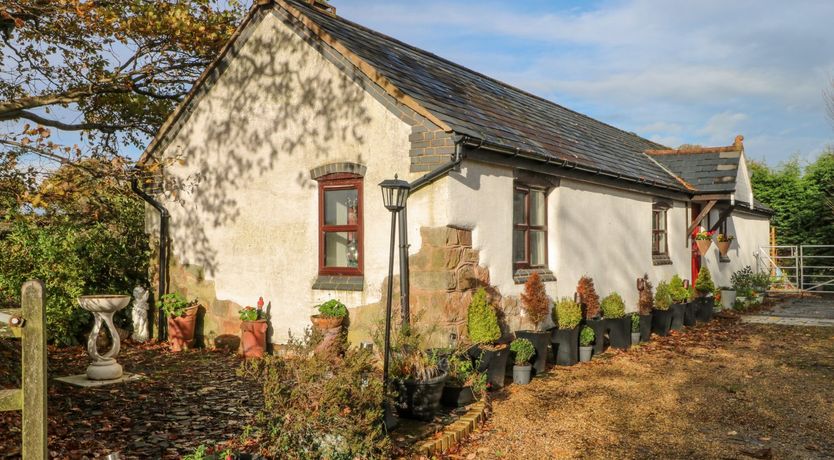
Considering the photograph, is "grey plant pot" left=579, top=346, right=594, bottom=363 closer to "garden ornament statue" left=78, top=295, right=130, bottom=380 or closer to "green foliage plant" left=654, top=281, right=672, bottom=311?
"green foliage plant" left=654, top=281, right=672, bottom=311

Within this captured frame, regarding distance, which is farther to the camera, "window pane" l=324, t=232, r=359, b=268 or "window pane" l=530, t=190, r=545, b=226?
"window pane" l=530, t=190, r=545, b=226

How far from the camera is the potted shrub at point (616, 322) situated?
35.3ft

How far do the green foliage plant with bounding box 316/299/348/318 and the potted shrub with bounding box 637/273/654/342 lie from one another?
20.1 feet

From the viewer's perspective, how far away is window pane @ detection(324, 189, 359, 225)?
9000 millimetres

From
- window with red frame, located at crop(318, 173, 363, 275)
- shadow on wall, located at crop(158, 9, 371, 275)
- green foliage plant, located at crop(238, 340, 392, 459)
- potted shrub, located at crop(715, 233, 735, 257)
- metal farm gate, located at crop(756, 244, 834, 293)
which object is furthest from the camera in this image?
metal farm gate, located at crop(756, 244, 834, 293)

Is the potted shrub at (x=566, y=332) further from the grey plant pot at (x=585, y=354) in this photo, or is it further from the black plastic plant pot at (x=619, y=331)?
the black plastic plant pot at (x=619, y=331)

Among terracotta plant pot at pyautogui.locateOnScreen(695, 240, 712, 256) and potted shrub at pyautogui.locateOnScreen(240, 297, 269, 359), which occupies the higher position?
terracotta plant pot at pyautogui.locateOnScreen(695, 240, 712, 256)

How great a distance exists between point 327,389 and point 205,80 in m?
7.67

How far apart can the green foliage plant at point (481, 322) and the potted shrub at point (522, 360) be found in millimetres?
369

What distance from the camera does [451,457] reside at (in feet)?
17.8

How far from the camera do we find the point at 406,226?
813 cm

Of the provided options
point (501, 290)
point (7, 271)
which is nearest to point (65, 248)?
point (7, 271)

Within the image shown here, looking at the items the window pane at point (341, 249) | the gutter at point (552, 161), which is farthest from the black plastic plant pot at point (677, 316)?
the window pane at point (341, 249)

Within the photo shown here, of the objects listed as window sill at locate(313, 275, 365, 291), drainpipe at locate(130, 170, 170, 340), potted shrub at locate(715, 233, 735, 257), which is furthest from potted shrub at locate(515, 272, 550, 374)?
potted shrub at locate(715, 233, 735, 257)
